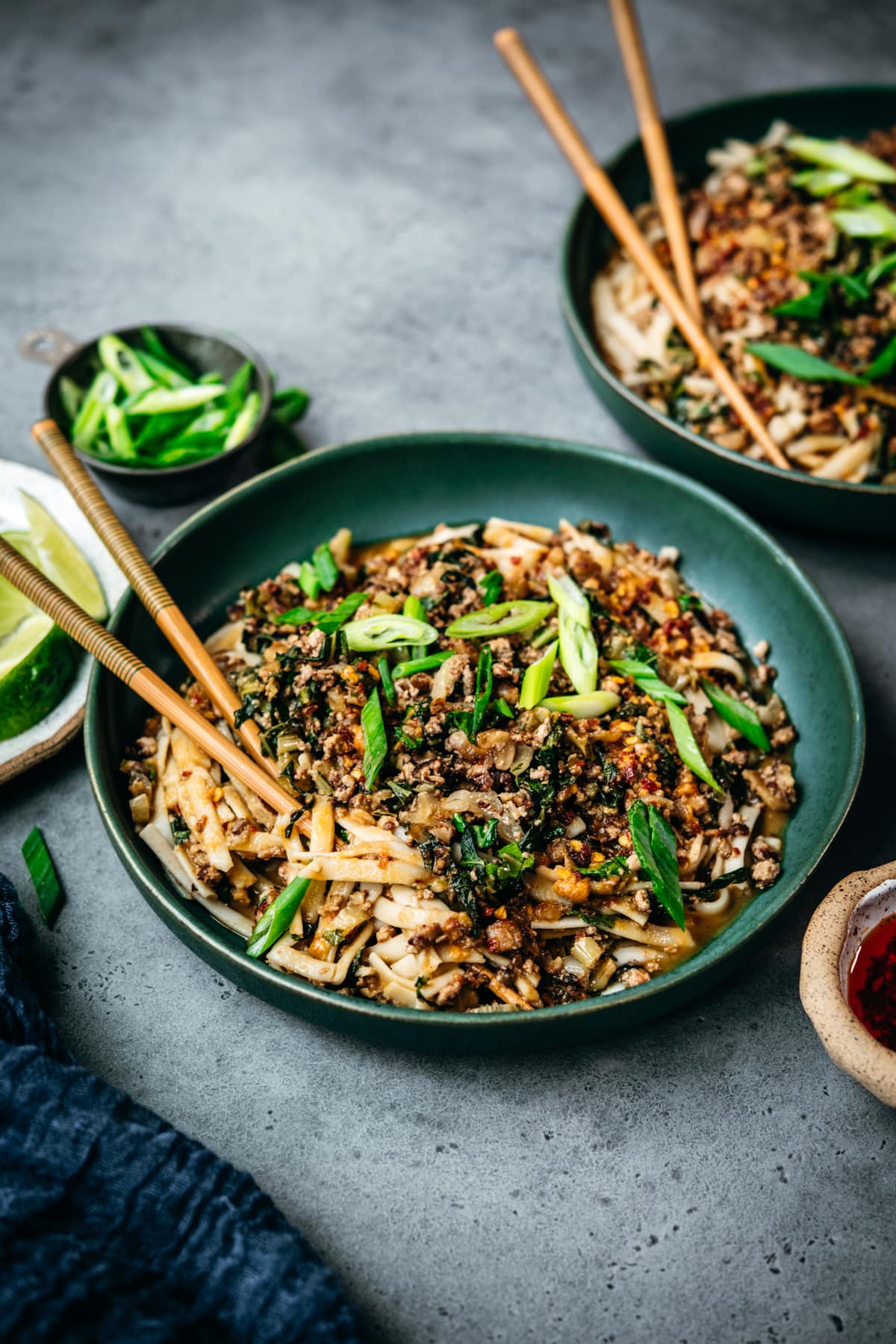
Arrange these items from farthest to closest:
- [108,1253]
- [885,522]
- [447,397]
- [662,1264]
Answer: [447,397]
[885,522]
[662,1264]
[108,1253]

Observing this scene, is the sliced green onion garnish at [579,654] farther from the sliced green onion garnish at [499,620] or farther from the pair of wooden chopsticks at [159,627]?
the pair of wooden chopsticks at [159,627]

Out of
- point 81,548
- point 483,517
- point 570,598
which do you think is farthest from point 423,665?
point 81,548

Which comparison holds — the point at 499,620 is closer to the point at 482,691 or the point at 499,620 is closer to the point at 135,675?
the point at 482,691

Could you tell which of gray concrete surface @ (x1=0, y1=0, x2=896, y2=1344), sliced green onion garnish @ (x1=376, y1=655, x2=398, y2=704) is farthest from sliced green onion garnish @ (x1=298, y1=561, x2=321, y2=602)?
gray concrete surface @ (x1=0, y1=0, x2=896, y2=1344)

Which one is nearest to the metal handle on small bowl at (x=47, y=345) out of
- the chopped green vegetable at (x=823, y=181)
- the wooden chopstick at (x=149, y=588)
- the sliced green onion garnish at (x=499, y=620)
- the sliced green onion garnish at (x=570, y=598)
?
the wooden chopstick at (x=149, y=588)

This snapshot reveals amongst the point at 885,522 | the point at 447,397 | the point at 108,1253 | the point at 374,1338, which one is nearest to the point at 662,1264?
the point at 374,1338

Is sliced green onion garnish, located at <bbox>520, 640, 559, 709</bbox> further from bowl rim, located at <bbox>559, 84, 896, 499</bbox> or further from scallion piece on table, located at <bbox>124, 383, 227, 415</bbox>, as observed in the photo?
scallion piece on table, located at <bbox>124, 383, 227, 415</bbox>

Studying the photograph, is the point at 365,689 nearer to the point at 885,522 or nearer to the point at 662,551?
the point at 662,551
